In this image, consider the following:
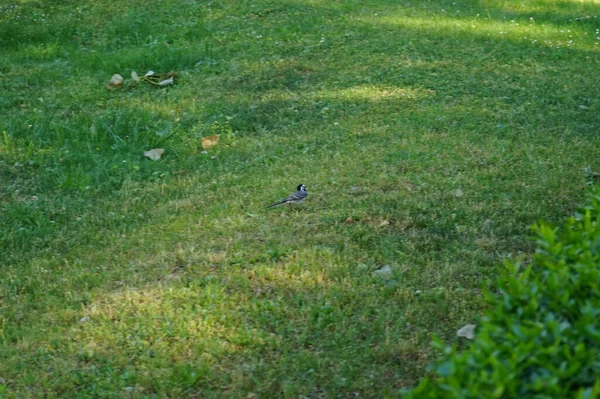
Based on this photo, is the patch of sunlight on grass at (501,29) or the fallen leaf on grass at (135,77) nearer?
the fallen leaf on grass at (135,77)

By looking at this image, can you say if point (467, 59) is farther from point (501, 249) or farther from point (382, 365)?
point (382, 365)

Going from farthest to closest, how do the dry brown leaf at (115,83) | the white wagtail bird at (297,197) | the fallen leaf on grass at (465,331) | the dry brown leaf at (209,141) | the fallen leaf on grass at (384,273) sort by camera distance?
the dry brown leaf at (115,83), the dry brown leaf at (209,141), the white wagtail bird at (297,197), the fallen leaf on grass at (384,273), the fallen leaf on grass at (465,331)

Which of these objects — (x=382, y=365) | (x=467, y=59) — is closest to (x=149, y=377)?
(x=382, y=365)

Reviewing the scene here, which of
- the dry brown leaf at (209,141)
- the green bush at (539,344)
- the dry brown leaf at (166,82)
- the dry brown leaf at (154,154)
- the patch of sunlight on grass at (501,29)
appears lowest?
the dry brown leaf at (166,82)

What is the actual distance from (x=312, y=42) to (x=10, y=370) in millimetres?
6853

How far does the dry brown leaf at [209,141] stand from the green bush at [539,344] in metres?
4.88

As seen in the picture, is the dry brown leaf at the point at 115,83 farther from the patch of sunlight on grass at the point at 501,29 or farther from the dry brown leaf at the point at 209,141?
the patch of sunlight on grass at the point at 501,29

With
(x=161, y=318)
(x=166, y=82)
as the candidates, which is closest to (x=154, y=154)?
(x=166, y=82)

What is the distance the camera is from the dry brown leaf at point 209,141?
7.49m

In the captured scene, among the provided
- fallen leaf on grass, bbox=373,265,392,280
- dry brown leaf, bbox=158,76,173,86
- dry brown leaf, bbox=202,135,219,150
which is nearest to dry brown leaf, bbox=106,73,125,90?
dry brown leaf, bbox=158,76,173,86

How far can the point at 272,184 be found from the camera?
256 inches

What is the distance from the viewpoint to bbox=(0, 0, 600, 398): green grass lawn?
438 centimetres

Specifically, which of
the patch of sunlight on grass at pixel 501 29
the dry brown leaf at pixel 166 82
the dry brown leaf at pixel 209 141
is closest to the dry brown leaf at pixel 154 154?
the dry brown leaf at pixel 209 141

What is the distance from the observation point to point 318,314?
4.62 metres
